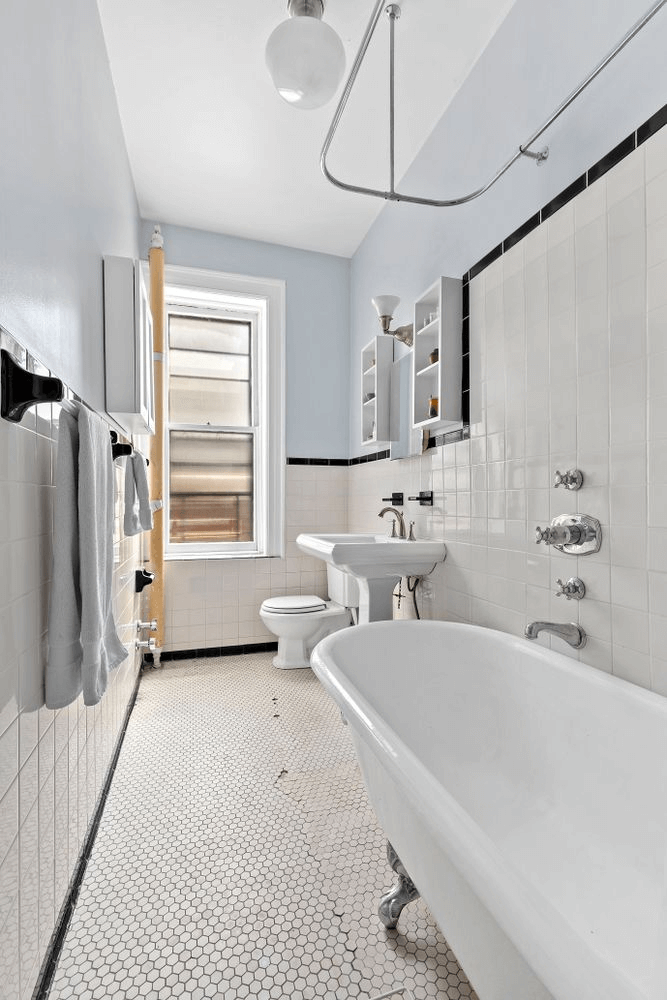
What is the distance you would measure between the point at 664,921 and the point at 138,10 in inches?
119

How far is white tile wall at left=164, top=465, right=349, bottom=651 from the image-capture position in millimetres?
3113

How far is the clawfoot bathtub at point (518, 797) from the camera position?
0.57m

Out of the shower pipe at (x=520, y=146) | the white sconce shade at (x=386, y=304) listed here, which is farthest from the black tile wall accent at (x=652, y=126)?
the white sconce shade at (x=386, y=304)

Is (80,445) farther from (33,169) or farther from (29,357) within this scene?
(33,169)

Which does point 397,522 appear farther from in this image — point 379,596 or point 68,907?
point 68,907

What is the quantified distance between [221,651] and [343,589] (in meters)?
0.93

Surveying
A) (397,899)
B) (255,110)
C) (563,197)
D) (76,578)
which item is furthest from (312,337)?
(397,899)

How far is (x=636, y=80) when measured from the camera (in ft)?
4.10

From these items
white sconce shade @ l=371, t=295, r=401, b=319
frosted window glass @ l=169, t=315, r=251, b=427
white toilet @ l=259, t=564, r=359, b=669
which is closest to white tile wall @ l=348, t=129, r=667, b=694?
white sconce shade @ l=371, t=295, r=401, b=319

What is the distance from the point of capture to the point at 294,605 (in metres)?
2.91

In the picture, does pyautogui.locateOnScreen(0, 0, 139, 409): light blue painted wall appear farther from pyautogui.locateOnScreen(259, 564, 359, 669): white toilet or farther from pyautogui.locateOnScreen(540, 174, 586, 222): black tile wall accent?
pyautogui.locateOnScreen(259, 564, 359, 669): white toilet

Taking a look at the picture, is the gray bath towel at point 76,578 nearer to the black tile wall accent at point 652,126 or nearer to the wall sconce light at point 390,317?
the black tile wall accent at point 652,126

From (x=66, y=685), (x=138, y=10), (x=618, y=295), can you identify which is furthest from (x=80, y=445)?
(x=138, y=10)

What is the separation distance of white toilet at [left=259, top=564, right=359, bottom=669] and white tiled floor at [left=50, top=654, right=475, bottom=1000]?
73 centimetres
